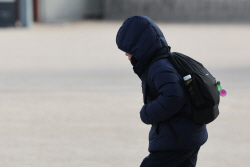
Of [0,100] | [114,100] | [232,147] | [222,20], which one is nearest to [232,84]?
[114,100]

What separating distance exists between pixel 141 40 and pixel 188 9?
26775 mm

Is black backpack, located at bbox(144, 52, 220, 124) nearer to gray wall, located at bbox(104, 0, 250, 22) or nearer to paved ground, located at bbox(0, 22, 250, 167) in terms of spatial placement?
paved ground, located at bbox(0, 22, 250, 167)

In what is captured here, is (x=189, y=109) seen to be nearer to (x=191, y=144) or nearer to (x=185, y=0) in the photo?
(x=191, y=144)

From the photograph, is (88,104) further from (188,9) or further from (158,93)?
(188,9)

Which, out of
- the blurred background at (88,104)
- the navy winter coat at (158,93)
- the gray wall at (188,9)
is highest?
the navy winter coat at (158,93)

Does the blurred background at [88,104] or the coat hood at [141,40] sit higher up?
the coat hood at [141,40]

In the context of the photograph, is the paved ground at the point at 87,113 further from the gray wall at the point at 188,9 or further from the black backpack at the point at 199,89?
the gray wall at the point at 188,9

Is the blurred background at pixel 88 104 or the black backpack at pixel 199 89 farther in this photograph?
the blurred background at pixel 88 104

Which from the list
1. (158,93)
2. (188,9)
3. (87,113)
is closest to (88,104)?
(87,113)

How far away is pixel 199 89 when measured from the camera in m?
2.29

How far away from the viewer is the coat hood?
2.34 metres

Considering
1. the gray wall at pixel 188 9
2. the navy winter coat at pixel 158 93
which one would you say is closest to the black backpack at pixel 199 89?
the navy winter coat at pixel 158 93

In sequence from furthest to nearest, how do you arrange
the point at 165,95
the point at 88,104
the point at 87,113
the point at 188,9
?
1. the point at 188,9
2. the point at 88,104
3. the point at 87,113
4. the point at 165,95

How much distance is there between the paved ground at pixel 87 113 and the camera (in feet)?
13.3
